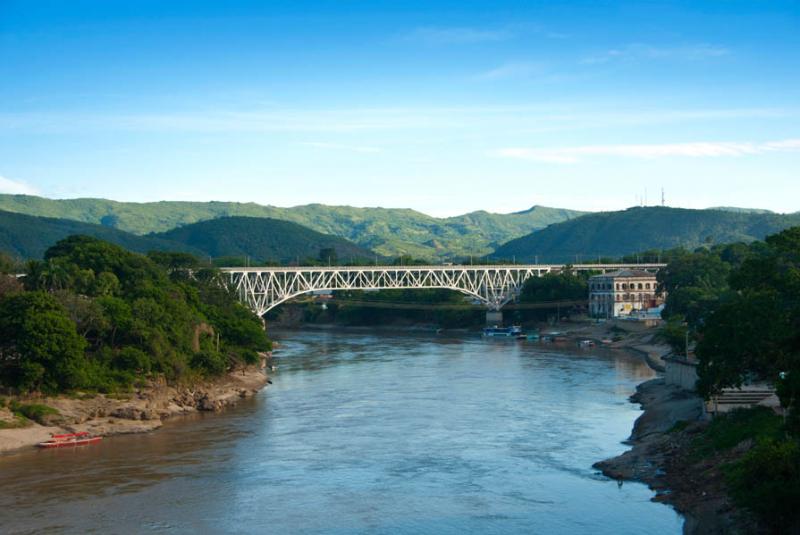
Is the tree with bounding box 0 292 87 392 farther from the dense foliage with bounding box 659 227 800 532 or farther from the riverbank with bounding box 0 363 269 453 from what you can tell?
the dense foliage with bounding box 659 227 800 532

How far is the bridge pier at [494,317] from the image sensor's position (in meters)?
151

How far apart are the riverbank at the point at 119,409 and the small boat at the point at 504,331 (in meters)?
71.2

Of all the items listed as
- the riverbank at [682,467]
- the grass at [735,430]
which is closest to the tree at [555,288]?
the riverbank at [682,467]

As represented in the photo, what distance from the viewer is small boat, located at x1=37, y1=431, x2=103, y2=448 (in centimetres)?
5131

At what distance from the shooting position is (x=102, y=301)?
6662 cm

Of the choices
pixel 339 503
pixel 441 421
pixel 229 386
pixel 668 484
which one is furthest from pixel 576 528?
pixel 229 386

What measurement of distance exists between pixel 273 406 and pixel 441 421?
44.2 feet

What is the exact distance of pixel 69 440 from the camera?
171 feet

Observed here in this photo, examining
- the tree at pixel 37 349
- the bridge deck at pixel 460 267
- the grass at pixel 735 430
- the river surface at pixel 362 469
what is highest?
the bridge deck at pixel 460 267

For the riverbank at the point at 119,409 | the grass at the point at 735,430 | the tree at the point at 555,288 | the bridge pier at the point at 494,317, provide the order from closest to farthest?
1. the grass at the point at 735,430
2. the riverbank at the point at 119,409
3. the tree at the point at 555,288
4. the bridge pier at the point at 494,317

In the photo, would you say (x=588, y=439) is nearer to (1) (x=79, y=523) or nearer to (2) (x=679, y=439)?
(2) (x=679, y=439)

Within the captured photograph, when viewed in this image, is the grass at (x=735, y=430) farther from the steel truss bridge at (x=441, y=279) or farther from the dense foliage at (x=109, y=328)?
the steel truss bridge at (x=441, y=279)

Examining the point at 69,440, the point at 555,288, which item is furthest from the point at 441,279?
the point at 69,440

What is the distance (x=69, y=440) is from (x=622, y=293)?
4045 inches
